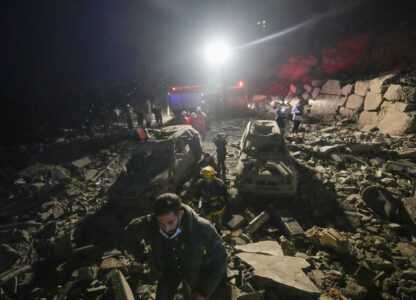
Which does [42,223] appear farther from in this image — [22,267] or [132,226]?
[132,226]

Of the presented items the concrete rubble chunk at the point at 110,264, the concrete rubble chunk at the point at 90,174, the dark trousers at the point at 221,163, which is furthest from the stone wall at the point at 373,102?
the concrete rubble chunk at the point at 90,174

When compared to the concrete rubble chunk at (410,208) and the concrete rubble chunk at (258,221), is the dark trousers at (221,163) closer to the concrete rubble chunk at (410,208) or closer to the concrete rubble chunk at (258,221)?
the concrete rubble chunk at (258,221)

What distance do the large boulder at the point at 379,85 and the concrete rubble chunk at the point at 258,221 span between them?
39.3ft

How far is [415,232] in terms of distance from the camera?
4.27 m

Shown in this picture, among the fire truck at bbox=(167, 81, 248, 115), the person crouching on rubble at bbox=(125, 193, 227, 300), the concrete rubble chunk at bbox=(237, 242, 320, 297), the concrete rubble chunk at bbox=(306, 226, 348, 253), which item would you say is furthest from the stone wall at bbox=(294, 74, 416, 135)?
the person crouching on rubble at bbox=(125, 193, 227, 300)

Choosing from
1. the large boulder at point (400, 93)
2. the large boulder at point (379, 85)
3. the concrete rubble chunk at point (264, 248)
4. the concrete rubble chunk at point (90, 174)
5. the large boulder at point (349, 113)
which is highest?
the large boulder at point (379, 85)

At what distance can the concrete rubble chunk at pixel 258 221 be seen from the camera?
15.6ft

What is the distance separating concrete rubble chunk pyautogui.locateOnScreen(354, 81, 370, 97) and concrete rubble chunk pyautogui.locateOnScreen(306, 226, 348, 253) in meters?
12.8

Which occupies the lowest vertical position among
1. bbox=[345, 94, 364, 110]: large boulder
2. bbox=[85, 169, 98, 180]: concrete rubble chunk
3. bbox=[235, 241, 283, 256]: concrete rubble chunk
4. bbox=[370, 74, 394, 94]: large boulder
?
bbox=[235, 241, 283, 256]: concrete rubble chunk

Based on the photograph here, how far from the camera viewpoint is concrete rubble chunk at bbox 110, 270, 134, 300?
3.20m

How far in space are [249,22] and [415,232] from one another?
33.0m

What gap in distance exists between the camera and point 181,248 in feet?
6.57

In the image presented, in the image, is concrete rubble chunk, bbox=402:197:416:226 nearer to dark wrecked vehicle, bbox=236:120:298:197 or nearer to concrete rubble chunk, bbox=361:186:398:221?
concrete rubble chunk, bbox=361:186:398:221

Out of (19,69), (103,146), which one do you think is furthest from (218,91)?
(19,69)
